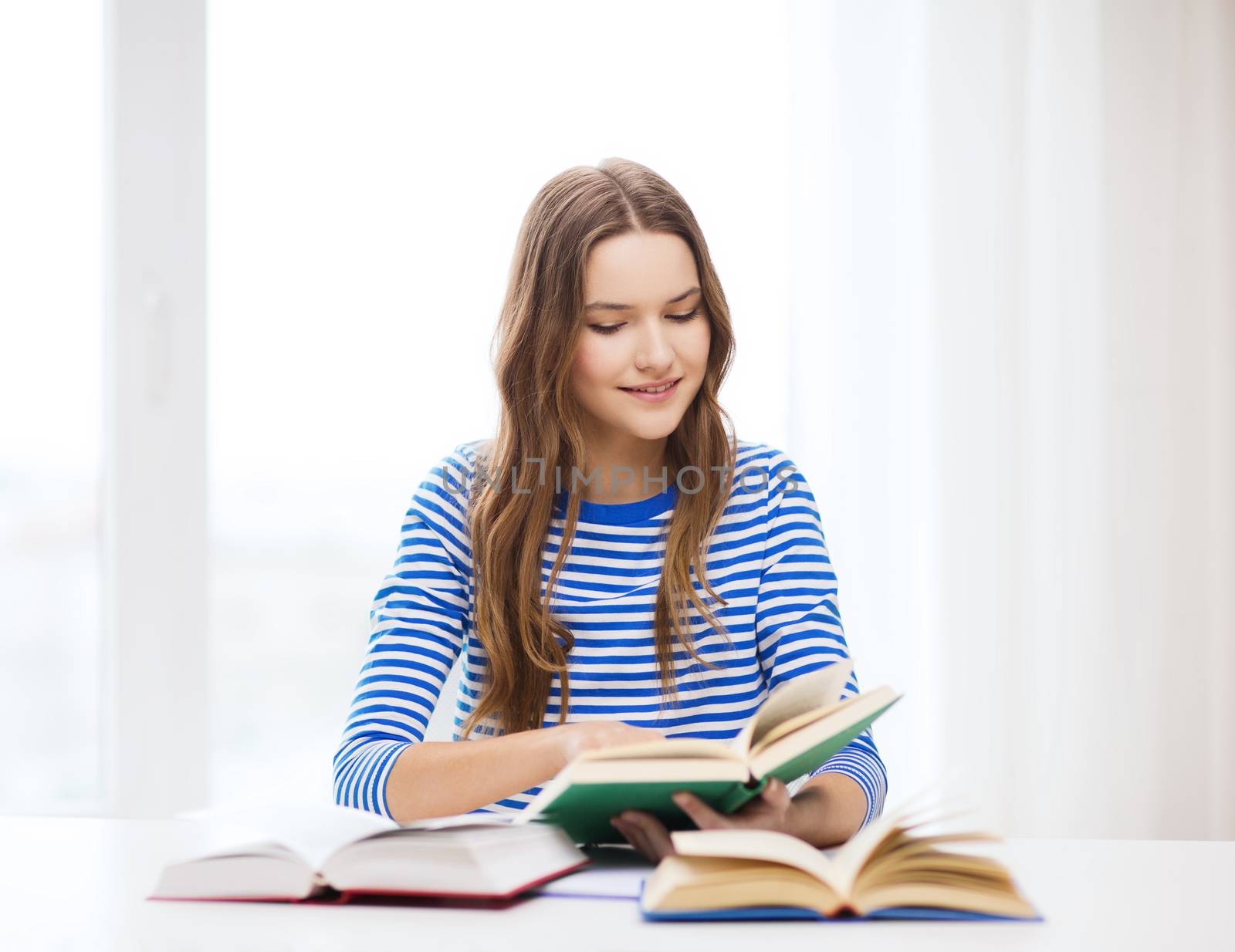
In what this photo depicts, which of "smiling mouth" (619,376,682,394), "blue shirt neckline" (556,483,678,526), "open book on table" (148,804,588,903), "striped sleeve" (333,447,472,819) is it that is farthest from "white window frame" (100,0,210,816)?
"open book on table" (148,804,588,903)

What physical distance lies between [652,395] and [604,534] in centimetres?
18

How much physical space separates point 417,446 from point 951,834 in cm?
162

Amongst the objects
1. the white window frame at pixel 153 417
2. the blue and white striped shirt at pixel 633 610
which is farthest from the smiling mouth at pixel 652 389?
the white window frame at pixel 153 417

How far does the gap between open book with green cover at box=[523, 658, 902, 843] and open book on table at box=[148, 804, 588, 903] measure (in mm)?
42

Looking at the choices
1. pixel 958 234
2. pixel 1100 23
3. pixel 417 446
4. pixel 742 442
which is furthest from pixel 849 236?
pixel 417 446

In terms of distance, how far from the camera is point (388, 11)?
2.18 meters

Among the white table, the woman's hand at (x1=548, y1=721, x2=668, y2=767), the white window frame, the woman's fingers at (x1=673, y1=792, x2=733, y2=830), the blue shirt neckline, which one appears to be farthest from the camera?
the white window frame

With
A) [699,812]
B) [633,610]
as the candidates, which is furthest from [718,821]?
[633,610]

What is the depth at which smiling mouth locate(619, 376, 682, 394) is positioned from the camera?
121cm

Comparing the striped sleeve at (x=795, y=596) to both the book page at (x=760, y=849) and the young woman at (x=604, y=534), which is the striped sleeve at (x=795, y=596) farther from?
the book page at (x=760, y=849)

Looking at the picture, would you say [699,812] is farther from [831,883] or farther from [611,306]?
[611,306]

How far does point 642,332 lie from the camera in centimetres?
119

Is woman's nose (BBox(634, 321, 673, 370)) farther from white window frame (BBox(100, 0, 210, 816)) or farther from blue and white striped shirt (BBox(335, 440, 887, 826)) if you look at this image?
white window frame (BBox(100, 0, 210, 816))

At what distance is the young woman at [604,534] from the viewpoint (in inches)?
47.1
